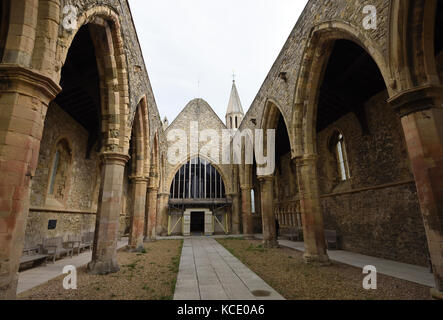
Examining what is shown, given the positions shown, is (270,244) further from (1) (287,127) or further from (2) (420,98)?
(2) (420,98)

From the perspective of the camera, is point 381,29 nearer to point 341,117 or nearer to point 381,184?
point 381,184

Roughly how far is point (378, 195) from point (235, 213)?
11.9m

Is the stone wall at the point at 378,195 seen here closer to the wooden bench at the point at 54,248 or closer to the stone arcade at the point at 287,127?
the stone arcade at the point at 287,127

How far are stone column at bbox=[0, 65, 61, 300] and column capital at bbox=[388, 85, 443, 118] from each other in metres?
5.75

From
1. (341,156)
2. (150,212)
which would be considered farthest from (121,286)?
(341,156)

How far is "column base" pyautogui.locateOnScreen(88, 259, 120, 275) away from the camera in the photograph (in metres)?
5.84

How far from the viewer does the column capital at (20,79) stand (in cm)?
288

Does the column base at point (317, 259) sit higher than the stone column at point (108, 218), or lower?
lower

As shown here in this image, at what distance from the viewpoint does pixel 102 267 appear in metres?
5.90

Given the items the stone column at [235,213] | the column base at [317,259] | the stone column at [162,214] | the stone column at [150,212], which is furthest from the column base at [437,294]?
the stone column at [162,214]

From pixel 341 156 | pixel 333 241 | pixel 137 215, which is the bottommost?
pixel 333 241

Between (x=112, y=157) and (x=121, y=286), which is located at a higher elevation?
(x=112, y=157)

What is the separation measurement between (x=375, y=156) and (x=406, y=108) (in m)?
5.66

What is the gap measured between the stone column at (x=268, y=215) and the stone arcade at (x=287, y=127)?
0.05m
